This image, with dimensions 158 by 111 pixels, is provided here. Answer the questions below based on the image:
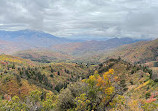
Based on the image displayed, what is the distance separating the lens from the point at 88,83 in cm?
2180

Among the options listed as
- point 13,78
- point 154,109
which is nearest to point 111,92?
point 154,109

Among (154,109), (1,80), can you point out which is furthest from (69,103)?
(1,80)

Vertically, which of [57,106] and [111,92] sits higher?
[111,92]

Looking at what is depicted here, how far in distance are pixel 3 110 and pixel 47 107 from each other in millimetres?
6837

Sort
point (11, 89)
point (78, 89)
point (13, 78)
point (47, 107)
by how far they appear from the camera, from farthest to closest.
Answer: point (13, 78) < point (11, 89) < point (78, 89) < point (47, 107)

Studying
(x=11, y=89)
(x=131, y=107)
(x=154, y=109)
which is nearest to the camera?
(x=131, y=107)

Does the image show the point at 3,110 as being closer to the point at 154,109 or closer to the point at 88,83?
the point at 88,83

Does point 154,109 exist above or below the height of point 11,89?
above

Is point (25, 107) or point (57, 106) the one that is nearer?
point (25, 107)

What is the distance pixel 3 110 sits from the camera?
64.4 feet

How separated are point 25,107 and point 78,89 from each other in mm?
9366

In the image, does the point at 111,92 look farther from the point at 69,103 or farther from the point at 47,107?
the point at 47,107

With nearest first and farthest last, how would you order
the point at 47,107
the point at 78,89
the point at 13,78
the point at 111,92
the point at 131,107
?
the point at 131,107, the point at 111,92, the point at 47,107, the point at 78,89, the point at 13,78

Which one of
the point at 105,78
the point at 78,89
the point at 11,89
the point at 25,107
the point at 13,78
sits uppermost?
the point at 105,78
